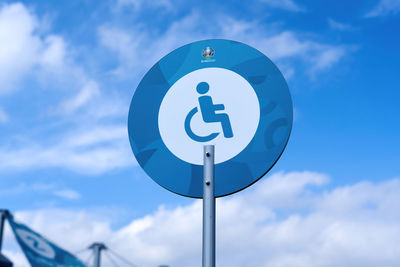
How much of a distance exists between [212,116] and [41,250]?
297 inches

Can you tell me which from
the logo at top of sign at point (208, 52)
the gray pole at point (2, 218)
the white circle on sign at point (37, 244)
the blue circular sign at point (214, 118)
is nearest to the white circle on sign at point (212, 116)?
the blue circular sign at point (214, 118)

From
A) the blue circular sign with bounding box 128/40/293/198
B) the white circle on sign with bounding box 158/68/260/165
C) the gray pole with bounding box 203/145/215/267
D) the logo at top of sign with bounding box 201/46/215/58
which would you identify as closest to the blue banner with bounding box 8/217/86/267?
the blue circular sign with bounding box 128/40/293/198

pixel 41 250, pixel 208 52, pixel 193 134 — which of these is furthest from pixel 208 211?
pixel 41 250

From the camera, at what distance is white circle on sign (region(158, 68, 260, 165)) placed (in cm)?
284

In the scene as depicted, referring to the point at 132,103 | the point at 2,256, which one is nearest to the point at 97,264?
the point at 2,256

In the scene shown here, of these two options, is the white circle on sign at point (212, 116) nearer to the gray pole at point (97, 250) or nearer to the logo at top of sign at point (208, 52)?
the logo at top of sign at point (208, 52)

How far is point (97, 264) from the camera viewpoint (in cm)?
2514

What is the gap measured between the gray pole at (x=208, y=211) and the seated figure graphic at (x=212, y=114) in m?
0.20

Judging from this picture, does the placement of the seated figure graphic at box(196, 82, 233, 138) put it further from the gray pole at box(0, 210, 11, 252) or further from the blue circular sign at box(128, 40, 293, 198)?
the gray pole at box(0, 210, 11, 252)

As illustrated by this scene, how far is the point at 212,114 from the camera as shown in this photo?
2.89m

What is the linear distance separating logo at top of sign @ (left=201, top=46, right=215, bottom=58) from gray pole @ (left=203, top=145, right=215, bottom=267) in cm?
69

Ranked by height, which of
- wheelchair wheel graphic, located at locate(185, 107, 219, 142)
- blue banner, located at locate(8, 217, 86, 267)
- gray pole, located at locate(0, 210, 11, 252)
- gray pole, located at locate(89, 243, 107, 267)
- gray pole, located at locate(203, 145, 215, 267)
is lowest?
gray pole, located at locate(203, 145, 215, 267)

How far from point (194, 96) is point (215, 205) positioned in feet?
2.39

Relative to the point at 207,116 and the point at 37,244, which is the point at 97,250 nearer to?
the point at 37,244
